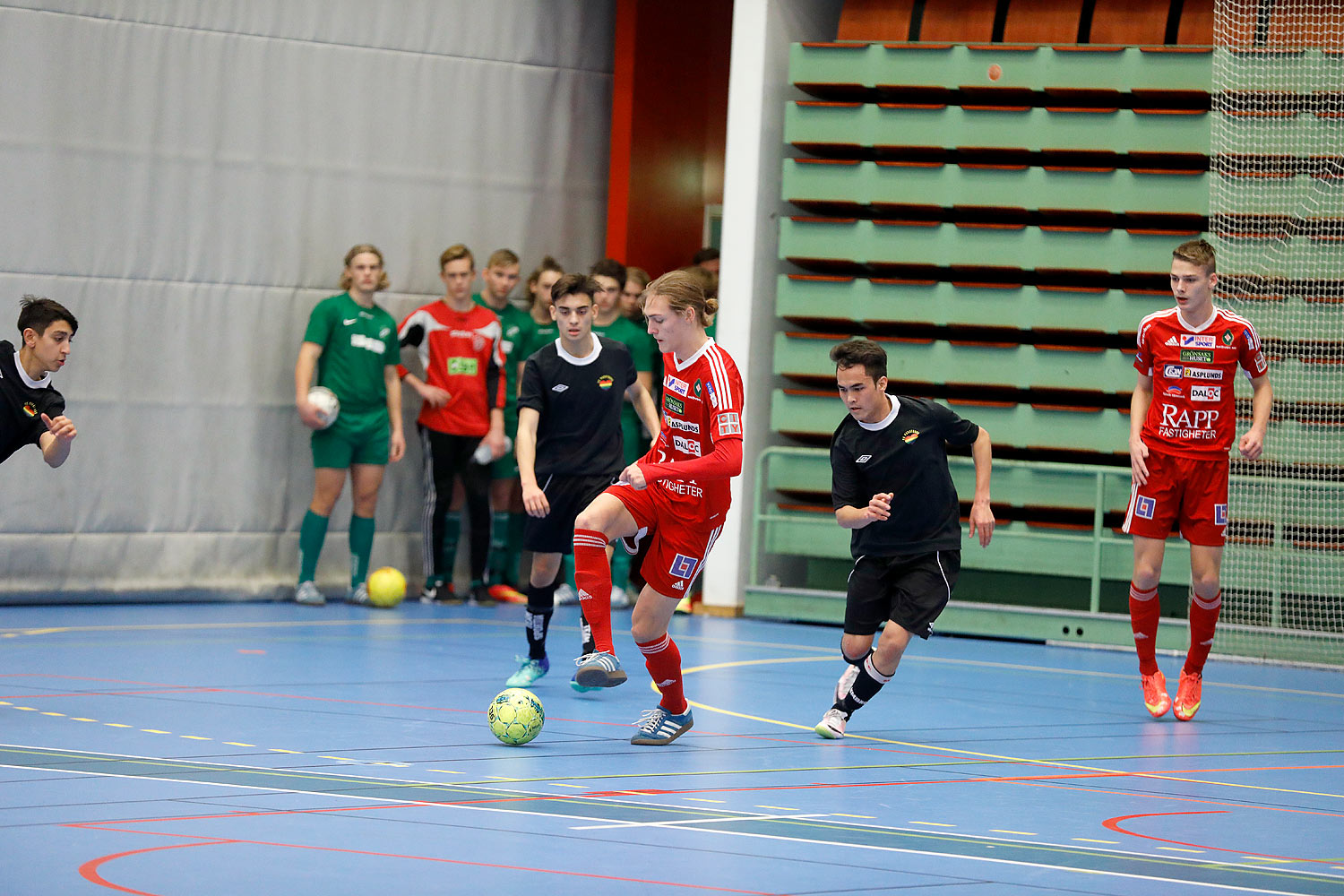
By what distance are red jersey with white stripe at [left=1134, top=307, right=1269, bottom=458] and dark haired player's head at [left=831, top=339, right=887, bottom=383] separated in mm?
2106

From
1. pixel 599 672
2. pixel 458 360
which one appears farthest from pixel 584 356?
pixel 458 360

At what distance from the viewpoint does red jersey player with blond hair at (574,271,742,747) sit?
6.92 metres

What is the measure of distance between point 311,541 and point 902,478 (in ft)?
19.8

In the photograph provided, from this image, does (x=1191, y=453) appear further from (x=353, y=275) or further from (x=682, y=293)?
(x=353, y=275)

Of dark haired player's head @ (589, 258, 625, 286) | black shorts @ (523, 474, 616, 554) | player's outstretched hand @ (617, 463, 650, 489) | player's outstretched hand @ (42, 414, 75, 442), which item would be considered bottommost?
black shorts @ (523, 474, 616, 554)

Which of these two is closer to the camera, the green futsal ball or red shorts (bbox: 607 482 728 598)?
the green futsal ball

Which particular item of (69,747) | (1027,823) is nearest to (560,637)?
(69,747)

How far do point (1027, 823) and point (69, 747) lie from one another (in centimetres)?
340

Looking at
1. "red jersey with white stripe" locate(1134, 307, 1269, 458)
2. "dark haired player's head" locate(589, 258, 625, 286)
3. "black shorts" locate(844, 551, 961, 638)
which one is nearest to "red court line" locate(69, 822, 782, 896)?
"black shorts" locate(844, 551, 961, 638)

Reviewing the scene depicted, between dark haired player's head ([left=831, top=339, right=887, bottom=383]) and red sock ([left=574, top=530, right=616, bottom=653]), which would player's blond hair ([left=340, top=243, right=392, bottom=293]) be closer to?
red sock ([left=574, top=530, right=616, bottom=653])

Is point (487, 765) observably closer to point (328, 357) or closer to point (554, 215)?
point (328, 357)

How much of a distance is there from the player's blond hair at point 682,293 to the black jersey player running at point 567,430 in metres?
1.56

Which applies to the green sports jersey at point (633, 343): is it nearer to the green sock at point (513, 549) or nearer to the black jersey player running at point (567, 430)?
the green sock at point (513, 549)

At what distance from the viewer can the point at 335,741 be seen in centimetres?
671
